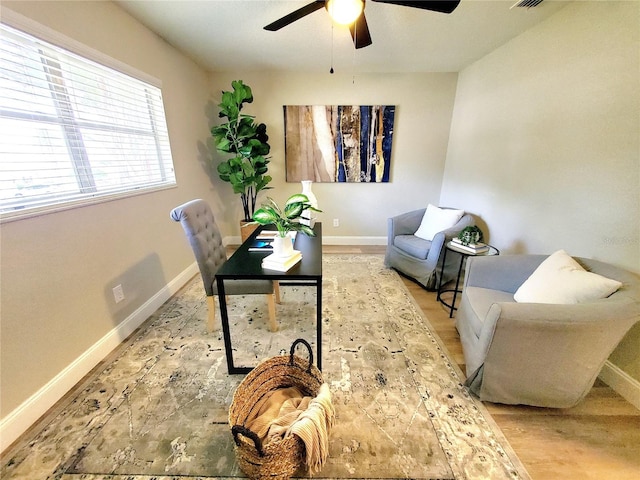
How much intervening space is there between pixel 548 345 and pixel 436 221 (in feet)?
5.70

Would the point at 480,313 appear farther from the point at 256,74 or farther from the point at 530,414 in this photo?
the point at 256,74

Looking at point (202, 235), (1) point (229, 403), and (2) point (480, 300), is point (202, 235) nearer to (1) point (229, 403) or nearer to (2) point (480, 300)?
(1) point (229, 403)

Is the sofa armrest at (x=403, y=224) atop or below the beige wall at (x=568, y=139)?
below

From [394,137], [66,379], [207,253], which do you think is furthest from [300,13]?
[66,379]

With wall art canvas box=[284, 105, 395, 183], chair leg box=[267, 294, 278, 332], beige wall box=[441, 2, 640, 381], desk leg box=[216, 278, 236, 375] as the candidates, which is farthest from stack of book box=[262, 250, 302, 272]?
wall art canvas box=[284, 105, 395, 183]

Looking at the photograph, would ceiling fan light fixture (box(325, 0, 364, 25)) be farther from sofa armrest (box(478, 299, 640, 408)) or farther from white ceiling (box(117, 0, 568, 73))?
→ sofa armrest (box(478, 299, 640, 408))

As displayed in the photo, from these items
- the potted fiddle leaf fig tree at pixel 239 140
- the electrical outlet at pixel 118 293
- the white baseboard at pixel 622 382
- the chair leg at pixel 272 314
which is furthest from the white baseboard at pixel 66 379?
the white baseboard at pixel 622 382

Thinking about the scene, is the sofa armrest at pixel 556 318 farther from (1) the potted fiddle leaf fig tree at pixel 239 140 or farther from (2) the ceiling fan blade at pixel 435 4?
(1) the potted fiddle leaf fig tree at pixel 239 140

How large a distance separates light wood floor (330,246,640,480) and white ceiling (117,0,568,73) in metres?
2.61

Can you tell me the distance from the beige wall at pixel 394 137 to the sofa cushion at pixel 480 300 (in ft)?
7.24

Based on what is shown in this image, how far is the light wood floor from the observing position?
1107mm

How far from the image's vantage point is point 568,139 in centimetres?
179

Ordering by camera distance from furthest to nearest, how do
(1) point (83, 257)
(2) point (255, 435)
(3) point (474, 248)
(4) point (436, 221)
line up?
(4) point (436, 221), (3) point (474, 248), (1) point (83, 257), (2) point (255, 435)

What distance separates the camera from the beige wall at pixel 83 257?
125cm
